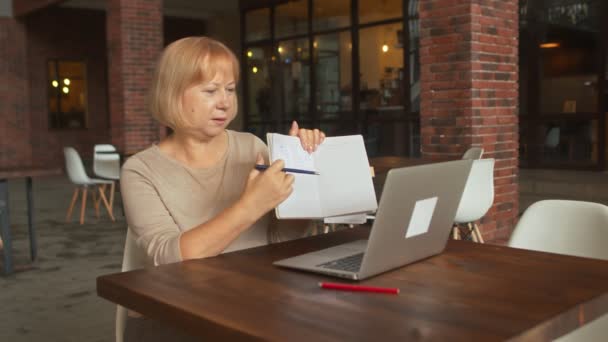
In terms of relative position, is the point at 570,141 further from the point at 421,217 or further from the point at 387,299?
the point at 387,299

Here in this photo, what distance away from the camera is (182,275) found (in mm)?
1432

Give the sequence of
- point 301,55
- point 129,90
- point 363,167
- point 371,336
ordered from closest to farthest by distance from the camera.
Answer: point 371,336 → point 363,167 → point 129,90 → point 301,55

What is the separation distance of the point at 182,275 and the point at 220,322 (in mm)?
354

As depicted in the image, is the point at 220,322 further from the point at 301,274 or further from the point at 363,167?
the point at 363,167

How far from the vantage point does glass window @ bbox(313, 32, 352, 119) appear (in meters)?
11.6

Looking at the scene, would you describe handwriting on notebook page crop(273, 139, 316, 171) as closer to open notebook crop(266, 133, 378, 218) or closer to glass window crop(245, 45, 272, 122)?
open notebook crop(266, 133, 378, 218)

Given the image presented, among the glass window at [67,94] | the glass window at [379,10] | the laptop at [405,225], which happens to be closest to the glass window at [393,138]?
the glass window at [379,10]

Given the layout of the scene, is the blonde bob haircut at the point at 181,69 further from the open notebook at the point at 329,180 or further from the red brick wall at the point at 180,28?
the red brick wall at the point at 180,28

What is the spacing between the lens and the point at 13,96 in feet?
46.2

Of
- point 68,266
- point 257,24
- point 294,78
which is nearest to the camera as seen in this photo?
point 68,266

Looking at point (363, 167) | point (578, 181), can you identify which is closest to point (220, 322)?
point (363, 167)

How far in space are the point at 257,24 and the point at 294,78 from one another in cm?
169

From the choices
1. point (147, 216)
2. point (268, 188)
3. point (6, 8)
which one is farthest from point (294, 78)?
point (268, 188)

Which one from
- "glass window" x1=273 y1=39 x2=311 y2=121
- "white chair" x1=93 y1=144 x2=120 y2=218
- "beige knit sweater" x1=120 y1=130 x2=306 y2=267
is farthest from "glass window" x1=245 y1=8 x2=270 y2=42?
"beige knit sweater" x1=120 y1=130 x2=306 y2=267
